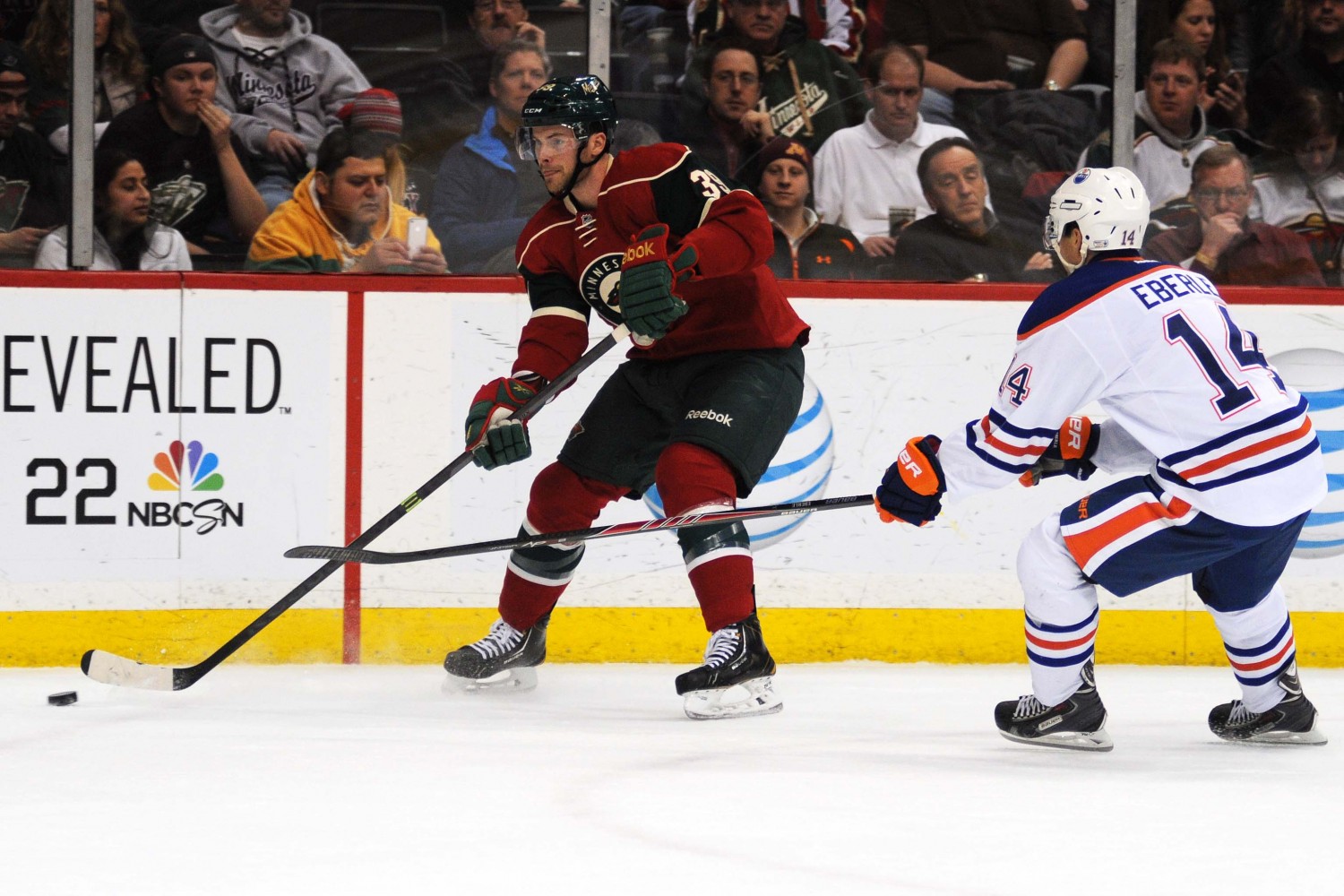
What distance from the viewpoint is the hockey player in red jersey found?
284 centimetres

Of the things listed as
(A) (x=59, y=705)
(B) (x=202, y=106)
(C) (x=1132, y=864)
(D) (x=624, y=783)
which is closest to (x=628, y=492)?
(D) (x=624, y=783)

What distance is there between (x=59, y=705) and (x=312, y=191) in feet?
5.36

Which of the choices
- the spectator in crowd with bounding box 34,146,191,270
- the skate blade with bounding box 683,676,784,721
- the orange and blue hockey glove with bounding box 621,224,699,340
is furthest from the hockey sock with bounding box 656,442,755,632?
the spectator in crowd with bounding box 34,146,191,270

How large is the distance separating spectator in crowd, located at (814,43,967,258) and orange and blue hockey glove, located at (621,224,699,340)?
1.48m

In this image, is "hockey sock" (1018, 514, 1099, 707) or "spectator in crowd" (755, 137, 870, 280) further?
"spectator in crowd" (755, 137, 870, 280)

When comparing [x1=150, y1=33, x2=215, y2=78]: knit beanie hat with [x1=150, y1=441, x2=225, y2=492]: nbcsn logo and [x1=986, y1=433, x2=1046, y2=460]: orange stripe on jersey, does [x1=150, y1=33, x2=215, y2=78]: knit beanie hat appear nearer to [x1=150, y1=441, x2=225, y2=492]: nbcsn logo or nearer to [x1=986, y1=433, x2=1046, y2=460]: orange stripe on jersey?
[x1=150, y1=441, x2=225, y2=492]: nbcsn logo

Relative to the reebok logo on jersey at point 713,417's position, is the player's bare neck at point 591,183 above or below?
above

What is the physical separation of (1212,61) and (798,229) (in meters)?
1.37

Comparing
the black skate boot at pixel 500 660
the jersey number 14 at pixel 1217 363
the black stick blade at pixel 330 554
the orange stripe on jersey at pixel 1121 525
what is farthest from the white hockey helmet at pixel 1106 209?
the black stick blade at pixel 330 554

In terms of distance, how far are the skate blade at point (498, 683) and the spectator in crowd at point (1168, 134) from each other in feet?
7.17

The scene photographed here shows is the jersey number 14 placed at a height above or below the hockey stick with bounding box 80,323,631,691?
above

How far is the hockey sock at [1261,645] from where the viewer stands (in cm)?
259

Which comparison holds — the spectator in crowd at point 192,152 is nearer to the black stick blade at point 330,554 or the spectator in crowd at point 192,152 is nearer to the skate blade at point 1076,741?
the black stick blade at point 330,554

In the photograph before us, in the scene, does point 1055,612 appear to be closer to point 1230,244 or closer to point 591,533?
point 591,533
